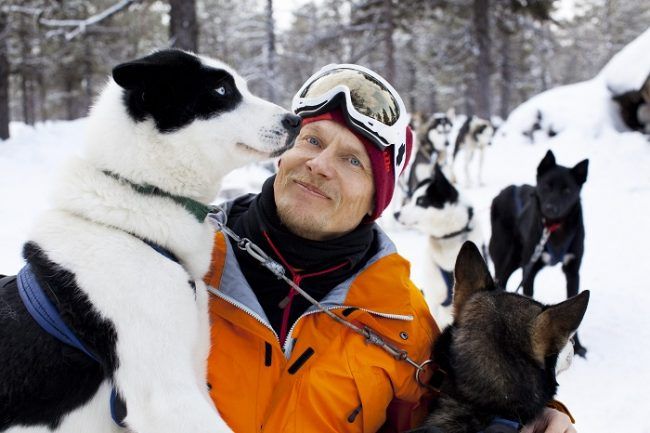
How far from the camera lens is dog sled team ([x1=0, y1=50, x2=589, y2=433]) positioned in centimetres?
139

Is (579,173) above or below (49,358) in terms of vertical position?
→ below

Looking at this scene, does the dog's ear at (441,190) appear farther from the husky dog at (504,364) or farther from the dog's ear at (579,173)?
the husky dog at (504,364)

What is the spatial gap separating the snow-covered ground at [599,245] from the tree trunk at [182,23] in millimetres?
3767

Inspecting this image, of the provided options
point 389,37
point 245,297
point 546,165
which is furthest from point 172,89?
point 389,37

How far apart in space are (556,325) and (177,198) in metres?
1.46

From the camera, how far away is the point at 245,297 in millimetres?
1929

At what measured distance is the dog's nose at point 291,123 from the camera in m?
1.87

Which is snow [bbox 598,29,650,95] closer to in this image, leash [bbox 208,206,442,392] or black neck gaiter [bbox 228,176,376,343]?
black neck gaiter [bbox 228,176,376,343]

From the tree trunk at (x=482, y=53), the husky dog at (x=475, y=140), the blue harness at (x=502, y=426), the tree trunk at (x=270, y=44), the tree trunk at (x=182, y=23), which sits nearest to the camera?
the blue harness at (x=502, y=426)

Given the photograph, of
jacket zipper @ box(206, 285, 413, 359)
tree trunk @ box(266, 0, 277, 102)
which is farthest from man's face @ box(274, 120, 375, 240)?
tree trunk @ box(266, 0, 277, 102)

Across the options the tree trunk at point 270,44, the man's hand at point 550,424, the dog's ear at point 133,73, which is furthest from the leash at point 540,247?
the tree trunk at point 270,44

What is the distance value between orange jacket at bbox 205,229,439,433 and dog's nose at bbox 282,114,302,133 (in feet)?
2.14

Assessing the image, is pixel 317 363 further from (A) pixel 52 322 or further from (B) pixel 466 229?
(B) pixel 466 229

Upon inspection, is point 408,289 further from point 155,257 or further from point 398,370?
point 155,257
